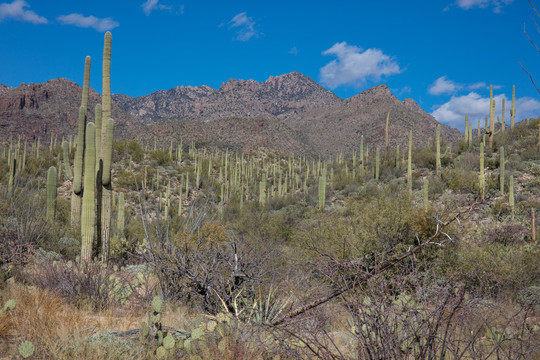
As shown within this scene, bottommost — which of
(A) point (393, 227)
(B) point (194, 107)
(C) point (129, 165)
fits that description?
(A) point (393, 227)

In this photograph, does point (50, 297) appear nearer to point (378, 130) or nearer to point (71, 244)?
point (71, 244)

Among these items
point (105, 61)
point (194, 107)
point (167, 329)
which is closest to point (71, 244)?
point (105, 61)

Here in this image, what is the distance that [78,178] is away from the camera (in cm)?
1002

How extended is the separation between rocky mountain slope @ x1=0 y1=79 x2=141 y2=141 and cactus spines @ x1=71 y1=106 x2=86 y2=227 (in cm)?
6309

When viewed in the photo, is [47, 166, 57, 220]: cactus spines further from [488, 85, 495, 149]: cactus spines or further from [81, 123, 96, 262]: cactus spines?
[488, 85, 495, 149]: cactus spines

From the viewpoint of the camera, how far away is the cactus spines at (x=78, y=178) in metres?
10.1

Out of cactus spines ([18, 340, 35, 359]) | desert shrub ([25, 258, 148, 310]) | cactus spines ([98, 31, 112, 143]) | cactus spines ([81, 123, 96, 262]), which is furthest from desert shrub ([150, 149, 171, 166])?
cactus spines ([18, 340, 35, 359])

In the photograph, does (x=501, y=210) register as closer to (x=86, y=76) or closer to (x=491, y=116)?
(x=491, y=116)

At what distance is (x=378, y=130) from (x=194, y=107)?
2883 inches

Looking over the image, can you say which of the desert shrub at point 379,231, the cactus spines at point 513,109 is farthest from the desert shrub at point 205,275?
the cactus spines at point 513,109

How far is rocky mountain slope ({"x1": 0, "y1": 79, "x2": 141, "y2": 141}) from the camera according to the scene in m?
73.2

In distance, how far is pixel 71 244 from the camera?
9516 mm

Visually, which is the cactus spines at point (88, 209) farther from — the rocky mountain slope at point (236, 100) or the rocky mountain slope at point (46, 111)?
the rocky mountain slope at point (236, 100)

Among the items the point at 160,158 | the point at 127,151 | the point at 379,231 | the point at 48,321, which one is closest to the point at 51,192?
the point at 48,321
